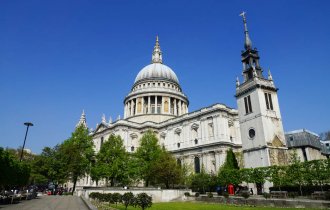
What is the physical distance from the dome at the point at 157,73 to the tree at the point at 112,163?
128 ft

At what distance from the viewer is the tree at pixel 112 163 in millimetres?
41438

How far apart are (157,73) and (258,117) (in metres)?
48.2

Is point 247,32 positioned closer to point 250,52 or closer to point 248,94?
Answer: point 250,52

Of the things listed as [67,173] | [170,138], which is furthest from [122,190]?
[170,138]

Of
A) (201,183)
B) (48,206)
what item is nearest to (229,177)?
(201,183)

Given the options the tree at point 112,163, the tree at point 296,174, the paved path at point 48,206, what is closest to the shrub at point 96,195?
the paved path at point 48,206

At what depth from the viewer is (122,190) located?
111 ft

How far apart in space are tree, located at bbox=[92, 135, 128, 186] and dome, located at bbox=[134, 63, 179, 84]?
128 ft

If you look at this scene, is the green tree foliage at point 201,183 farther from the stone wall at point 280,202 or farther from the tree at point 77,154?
the tree at point 77,154

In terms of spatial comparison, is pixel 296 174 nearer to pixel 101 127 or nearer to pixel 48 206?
pixel 48 206

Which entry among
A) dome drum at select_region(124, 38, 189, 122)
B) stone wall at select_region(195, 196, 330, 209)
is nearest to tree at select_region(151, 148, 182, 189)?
stone wall at select_region(195, 196, 330, 209)

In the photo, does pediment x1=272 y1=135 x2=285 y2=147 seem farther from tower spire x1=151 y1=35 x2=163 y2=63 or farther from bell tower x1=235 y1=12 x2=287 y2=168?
tower spire x1=151 y1=35 x2=163 y2=63

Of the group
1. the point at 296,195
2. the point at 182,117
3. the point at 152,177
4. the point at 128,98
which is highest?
the point at 128,98

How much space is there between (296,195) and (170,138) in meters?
35.6
